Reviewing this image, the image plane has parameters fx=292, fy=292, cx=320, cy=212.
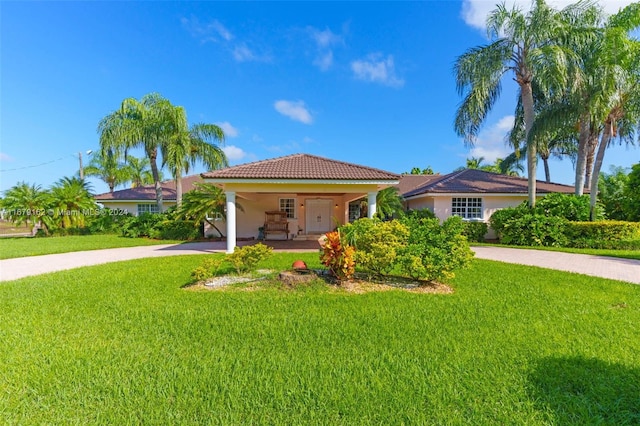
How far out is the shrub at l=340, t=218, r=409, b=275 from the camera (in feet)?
21.2

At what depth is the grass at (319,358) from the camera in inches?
105

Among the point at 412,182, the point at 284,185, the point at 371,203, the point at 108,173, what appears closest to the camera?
the point at 284,185

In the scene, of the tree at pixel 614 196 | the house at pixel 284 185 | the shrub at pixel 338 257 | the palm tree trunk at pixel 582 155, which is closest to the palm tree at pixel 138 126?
the house at pixel 284 185

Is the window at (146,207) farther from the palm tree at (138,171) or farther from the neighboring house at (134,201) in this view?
the palm tree at (138,171)

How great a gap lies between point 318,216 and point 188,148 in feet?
30.3

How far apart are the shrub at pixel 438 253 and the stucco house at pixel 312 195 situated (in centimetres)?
506

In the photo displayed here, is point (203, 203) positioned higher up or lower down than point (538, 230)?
higher up

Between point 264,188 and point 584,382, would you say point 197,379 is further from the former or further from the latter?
point 264,188

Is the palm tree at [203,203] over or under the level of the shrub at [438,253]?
over

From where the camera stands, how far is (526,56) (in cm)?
1458

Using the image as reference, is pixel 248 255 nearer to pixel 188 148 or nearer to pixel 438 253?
pixel 438 253

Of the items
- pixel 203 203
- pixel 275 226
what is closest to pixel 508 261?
pixel 275 226

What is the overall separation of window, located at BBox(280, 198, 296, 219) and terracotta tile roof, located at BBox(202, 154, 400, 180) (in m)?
4.56

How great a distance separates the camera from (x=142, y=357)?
360 centimetres
